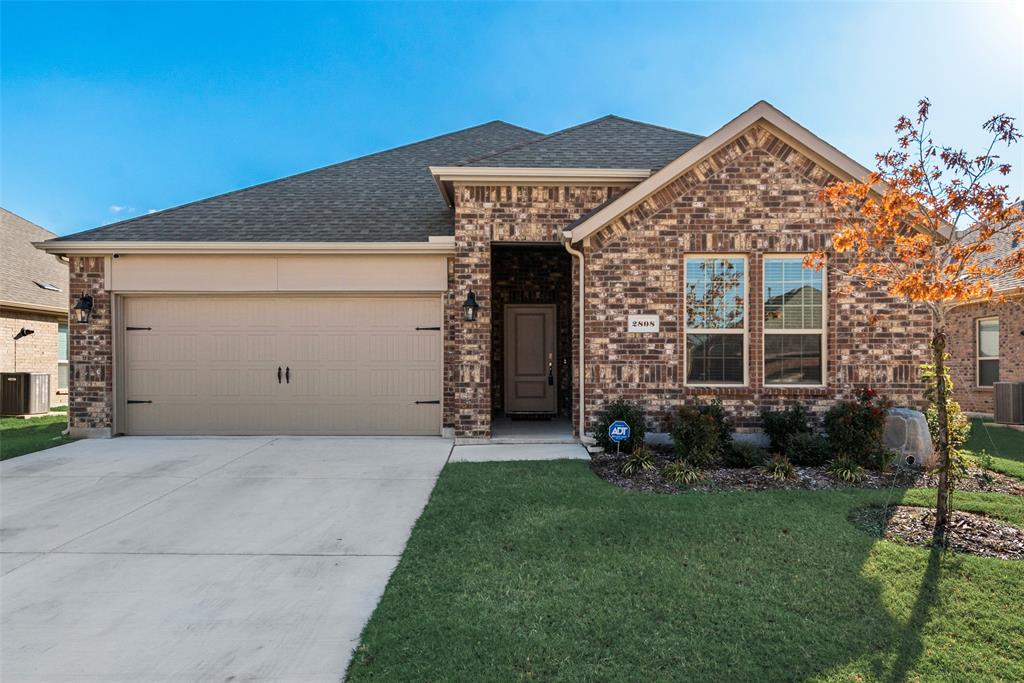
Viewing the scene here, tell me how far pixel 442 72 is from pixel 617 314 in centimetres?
1068

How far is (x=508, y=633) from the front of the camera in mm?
2912

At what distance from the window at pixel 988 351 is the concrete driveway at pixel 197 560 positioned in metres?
13.2

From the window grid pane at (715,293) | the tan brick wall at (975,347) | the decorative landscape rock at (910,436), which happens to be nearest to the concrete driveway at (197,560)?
the window grid pane at (715,293)

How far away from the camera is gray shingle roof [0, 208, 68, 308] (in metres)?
13.1

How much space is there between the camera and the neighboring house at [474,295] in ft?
25.2

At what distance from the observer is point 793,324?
7.73 metres

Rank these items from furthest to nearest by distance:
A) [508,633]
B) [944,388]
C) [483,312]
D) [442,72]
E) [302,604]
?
1. [442,72]
2. [483,312]
3. [944,388]
4. [302,604]
5. [508,633]

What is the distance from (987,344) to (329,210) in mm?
15321

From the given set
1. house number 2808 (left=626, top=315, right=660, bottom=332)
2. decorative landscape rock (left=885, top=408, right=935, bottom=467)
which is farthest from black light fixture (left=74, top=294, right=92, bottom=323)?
decorative landscape rock (left=885, top=408, right=935, bottom=467)

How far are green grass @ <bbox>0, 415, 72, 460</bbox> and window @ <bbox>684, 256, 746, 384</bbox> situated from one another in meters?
10.5

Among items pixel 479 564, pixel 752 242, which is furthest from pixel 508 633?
pixel 752 242

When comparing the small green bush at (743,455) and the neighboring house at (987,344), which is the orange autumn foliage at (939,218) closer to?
the small green bush at (743,455)

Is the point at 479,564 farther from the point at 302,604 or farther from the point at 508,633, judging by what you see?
the point at 302,604

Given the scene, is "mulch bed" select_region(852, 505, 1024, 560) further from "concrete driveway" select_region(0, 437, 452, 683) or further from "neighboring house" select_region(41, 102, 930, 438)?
"concrete driveway" select_region(0, 437, 452, 683)
